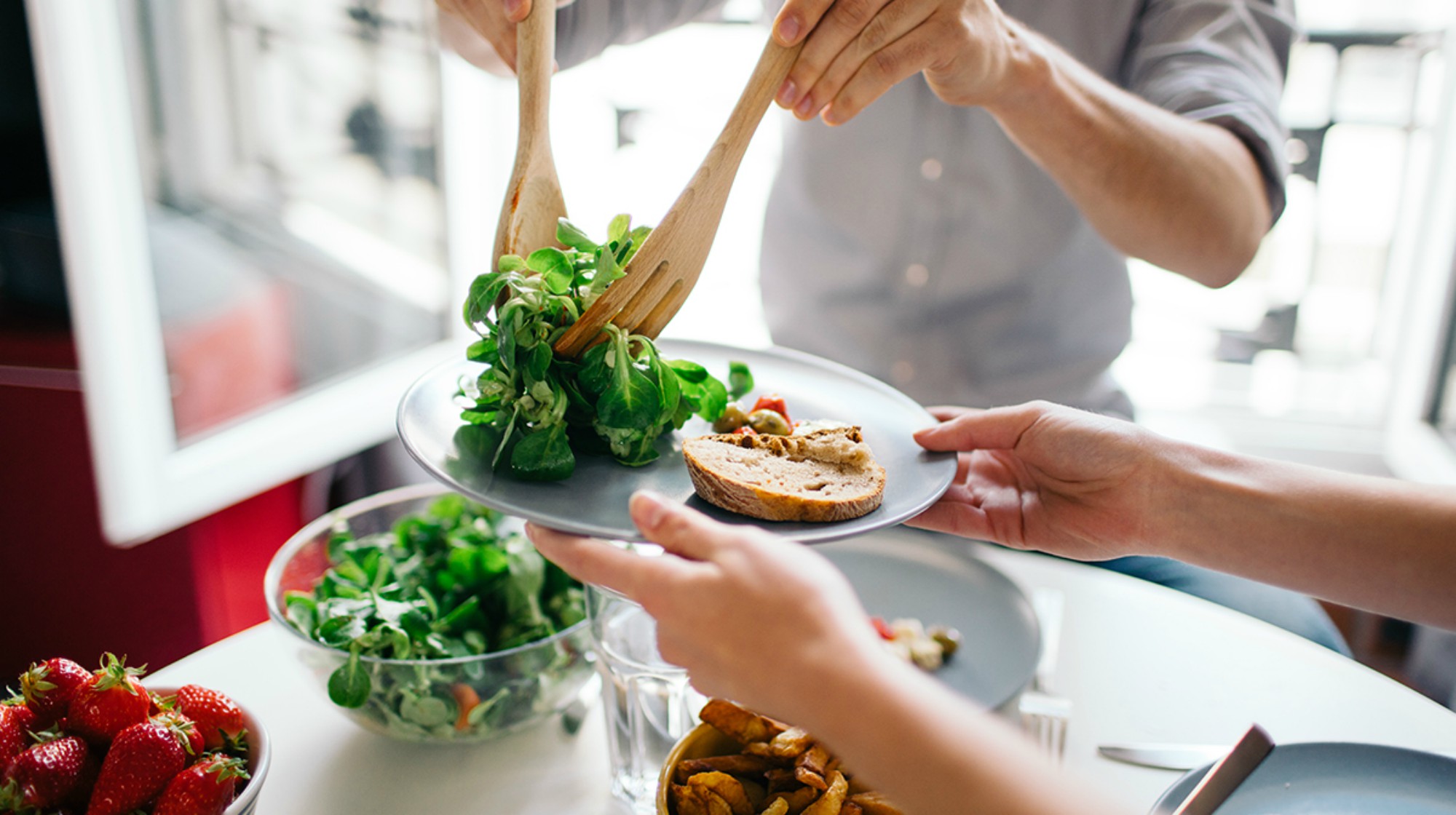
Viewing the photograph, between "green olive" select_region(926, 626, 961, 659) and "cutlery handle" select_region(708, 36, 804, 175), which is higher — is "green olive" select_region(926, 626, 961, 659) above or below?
below

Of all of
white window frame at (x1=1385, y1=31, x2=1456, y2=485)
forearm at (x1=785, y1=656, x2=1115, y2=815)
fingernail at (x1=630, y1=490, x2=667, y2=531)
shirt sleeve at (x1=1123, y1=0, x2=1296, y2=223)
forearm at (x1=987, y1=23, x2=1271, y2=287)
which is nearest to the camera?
forearm at (x1=785, y1=656, x2=1115, y2=815)

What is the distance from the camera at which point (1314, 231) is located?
299 cm

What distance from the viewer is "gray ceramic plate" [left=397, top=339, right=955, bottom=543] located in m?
0.77

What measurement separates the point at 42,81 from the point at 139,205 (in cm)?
23

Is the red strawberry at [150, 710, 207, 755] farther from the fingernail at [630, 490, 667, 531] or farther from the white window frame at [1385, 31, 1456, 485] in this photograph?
the white window frame at [1385, 31, 1456, 485]

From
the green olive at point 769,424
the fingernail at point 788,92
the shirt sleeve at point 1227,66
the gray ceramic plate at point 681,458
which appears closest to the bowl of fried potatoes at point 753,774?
the gray ceramic plate at point 681,458

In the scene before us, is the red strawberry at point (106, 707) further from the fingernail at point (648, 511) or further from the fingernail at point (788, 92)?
the fingernail at point (788, 92)

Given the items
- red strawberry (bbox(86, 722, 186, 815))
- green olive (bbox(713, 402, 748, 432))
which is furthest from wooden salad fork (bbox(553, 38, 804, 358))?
red strawberry (bbox(86, 722, 186, 815))

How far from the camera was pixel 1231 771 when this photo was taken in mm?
829

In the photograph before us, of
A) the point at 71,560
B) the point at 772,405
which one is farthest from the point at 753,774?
the point at 71,560

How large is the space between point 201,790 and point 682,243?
583 mm

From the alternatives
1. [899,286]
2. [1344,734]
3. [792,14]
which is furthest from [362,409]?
[1344,734]

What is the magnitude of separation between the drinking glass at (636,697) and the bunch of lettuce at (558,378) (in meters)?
0.14

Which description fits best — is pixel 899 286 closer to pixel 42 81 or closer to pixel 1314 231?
pixel 42 81
